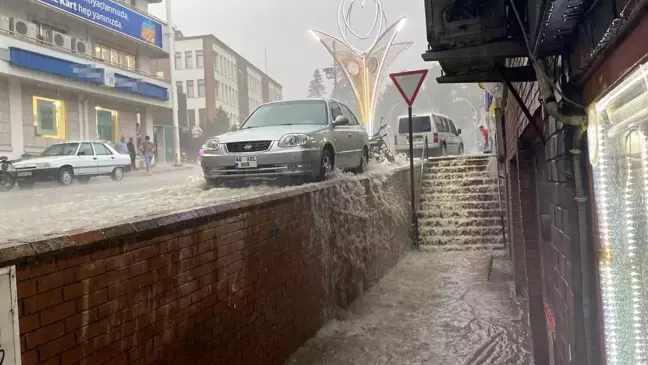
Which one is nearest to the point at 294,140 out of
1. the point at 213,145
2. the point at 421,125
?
the point at 213,145

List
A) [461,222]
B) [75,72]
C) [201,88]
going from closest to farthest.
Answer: [461,222] → [75,72] → [201,88]

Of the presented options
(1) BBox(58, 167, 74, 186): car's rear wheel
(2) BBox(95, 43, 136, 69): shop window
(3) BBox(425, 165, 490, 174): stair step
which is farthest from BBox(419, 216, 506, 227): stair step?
(2) BBox(95, 43, 136, 69): shop window

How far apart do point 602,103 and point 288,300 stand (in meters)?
3.70

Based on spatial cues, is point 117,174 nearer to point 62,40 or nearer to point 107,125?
point 62,40

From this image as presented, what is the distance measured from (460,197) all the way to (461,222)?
2.78 ft

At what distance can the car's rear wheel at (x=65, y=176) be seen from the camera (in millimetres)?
14250

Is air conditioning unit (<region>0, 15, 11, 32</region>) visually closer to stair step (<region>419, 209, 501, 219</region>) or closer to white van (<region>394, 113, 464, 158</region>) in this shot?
white van (<region>394, 113, 464, 158</region>)

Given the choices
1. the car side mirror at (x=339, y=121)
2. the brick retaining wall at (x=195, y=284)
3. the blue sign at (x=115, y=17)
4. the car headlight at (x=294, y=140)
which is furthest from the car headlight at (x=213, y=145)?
the blue sign at (x=115, y=17)

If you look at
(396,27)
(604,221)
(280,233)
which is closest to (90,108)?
(396,27)

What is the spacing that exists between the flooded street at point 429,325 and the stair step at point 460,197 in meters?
2.80

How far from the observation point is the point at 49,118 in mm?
20797

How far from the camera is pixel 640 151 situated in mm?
1422

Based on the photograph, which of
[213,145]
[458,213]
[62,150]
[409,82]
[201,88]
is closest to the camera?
[213,145]

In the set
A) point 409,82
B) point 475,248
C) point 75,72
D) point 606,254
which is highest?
point 75,72
